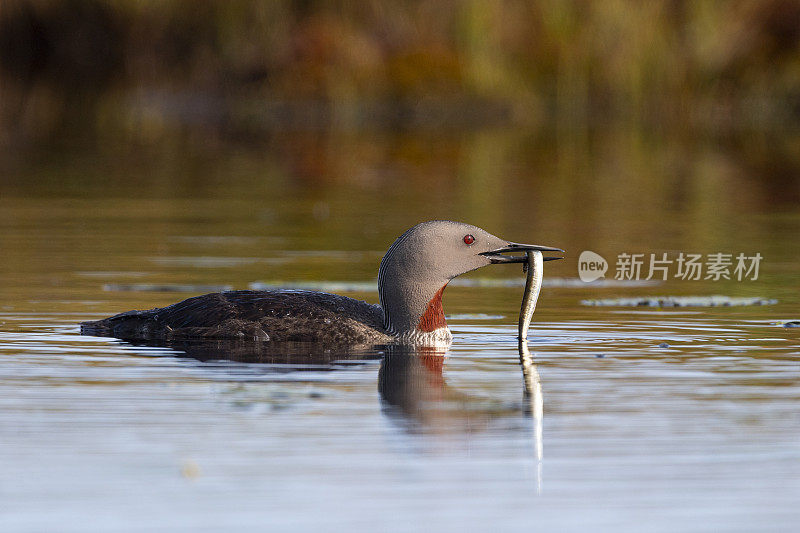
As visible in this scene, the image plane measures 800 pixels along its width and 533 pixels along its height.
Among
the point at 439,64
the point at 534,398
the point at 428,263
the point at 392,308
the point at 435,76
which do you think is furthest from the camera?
the point at 435,76

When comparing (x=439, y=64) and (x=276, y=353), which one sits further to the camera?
(x=439, y=64)

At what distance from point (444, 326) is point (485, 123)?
84.9 feet

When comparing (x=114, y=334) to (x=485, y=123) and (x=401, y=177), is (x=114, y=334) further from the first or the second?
(x=485, y=123)

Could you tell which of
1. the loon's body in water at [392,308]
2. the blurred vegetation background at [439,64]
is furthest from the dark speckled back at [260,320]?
the blurred vegetation background at [439,64]

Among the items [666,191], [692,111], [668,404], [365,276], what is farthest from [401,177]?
[668,404]

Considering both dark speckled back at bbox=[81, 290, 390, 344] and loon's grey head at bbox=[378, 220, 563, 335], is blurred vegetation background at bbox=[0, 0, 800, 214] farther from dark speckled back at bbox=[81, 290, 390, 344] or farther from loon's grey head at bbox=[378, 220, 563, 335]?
loon's grey head at bbox=[378, 220, 563, 335]

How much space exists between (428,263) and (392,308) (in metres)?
0.31

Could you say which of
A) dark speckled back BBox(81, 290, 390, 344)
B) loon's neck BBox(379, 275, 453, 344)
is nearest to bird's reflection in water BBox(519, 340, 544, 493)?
loon's neck BBox(379, 275, 453, 344)

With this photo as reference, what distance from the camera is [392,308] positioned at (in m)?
8.35

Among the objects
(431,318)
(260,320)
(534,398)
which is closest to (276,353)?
(260,320)

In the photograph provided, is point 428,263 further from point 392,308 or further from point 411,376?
point 411,376

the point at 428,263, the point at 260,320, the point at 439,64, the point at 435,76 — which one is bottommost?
A: the point at 260,320

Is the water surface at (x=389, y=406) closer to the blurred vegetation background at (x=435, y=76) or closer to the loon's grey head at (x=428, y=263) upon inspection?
the loon's grey head at (x=428, y=263)

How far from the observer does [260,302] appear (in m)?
8.41
